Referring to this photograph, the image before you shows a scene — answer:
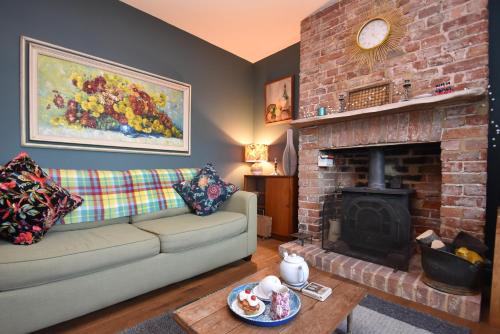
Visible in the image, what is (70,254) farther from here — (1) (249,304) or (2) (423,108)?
(2) (423,108)

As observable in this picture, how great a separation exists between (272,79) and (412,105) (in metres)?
2.17

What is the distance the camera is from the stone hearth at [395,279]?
1442 mm

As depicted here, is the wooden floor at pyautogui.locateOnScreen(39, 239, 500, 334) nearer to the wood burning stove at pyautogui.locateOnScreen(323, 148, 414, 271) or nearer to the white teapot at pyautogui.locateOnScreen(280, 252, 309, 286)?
the wood burning stove at pyautogui.locateOnScreen(323, 148, 414, 271)

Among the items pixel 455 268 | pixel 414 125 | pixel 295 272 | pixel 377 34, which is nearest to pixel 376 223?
pixel 455 268

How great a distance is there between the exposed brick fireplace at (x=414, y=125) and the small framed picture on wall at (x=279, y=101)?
60cm

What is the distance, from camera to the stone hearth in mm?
1442

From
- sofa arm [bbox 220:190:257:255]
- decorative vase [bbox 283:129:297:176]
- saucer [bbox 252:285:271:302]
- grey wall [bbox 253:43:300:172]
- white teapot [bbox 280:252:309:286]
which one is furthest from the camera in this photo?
grey wall [bbox 253:43:300:172]

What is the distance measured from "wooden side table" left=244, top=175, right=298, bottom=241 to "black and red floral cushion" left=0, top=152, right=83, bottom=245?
2071mm

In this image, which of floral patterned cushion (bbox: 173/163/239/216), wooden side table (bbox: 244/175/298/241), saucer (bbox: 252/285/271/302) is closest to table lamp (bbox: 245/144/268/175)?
wooden side table (bbox: 244/175/298/241)

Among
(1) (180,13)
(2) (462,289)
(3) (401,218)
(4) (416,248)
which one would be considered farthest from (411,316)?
(1) (180,13)

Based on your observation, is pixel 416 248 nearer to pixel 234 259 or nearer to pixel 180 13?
pixel 234 259

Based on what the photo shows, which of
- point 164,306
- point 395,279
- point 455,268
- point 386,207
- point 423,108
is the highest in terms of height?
point 423,108

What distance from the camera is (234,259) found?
2.13 metres

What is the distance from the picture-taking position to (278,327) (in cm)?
85
